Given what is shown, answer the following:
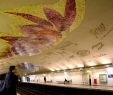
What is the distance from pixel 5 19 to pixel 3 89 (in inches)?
211

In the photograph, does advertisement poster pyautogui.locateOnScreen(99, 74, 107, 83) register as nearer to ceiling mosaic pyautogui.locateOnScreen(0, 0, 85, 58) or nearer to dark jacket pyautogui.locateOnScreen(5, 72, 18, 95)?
ceiling mosaic pyautogui.locateOnScreen(0, 0, 85, 58)

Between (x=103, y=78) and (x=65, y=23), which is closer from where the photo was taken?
(x=65, y=23)

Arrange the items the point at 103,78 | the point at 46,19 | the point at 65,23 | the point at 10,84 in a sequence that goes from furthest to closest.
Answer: the point at 103,78 → the point at 65,23 → the point at 46,19 → the point at 10,84

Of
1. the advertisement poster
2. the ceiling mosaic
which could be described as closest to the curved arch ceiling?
the ceiling mosaic

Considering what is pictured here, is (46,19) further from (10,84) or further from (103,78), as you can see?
(103,78)

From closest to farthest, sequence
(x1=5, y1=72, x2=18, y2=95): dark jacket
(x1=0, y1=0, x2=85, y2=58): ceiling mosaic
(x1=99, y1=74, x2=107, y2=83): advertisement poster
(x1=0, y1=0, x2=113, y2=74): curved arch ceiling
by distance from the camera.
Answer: (x1=5, y1=72, x2=18, y2=95): dark jacket < (x1=0, y1=0, x2=85, y2=58): ceiling mosaic < (x1=0, y1=0, x2=113, y2=74): curved arch ceiling < (x1=99, y1=74, x2=107, y2=83): advertisement poster

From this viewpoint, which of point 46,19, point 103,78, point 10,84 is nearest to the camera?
point 10,84

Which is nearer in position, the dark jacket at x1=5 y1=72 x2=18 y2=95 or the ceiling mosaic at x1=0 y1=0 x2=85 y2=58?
the dark jacket at x1=5 y1=72 x2=18 y2=95

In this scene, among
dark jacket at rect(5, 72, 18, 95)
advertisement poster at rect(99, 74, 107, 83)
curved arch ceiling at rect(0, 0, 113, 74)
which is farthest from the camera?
advertisement poster at rect(99, 74, 107, 83)

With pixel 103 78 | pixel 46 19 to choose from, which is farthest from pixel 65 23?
pixel 103 78

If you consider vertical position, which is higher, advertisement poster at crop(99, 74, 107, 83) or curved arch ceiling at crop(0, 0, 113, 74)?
curved arch ceiling at crop(0, 0, 113, 74)

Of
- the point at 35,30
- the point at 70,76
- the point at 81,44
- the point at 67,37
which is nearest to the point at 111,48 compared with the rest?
the point at 81,44

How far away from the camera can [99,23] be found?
9.90 meters

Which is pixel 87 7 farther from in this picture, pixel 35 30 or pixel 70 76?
pixel 70 76
